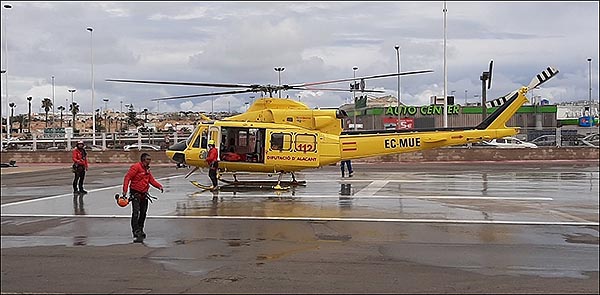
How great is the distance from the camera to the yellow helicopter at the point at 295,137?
1777 cm

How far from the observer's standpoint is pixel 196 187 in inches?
752

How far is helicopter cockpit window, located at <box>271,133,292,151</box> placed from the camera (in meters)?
17.7

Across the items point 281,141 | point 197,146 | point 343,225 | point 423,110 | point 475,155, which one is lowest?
point 343,225

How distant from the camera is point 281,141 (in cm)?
1770

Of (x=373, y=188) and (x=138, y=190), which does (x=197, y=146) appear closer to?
(x=373, y=188)

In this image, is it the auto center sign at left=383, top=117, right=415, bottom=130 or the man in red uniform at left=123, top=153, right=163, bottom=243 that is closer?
the man in red uniform at left=123, top=153, right=163, bottom=243

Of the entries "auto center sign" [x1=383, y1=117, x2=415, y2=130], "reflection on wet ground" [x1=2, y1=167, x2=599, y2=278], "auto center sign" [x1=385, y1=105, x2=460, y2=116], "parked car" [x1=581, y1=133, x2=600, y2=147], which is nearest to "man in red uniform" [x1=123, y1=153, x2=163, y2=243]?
"reflection on wet ground" [x1=2, y1=167, x2=599, y2=278]

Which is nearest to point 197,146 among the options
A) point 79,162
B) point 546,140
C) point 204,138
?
point 204,138

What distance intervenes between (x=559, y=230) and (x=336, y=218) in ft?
13.7

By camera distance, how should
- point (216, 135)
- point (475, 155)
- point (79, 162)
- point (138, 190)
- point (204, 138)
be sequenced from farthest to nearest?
point (475, 155), point (204, 138), point (216, 135), point (79, 162), point (138, 190)

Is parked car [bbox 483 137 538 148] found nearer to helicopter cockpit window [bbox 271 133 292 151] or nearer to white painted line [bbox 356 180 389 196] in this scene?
white painted line [bbox 356 180 389 196]

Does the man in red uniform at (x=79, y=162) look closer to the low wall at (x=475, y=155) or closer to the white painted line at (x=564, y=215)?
the white painted line at (x=564, y=215)

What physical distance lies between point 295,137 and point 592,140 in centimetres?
2143

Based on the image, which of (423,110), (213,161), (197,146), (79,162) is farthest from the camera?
(423,110)
